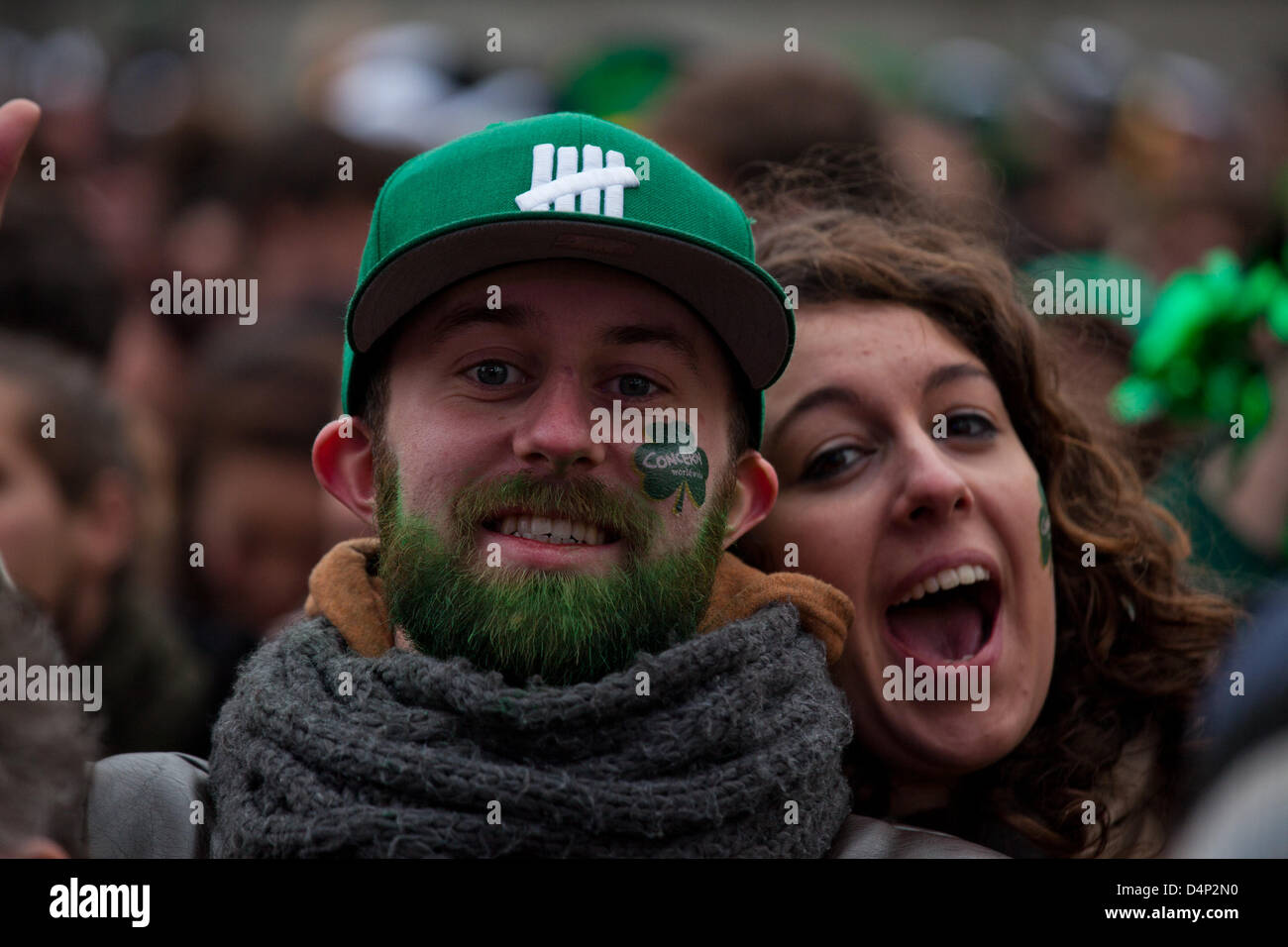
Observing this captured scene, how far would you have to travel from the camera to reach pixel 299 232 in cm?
530

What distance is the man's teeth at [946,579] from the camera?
2.85 metres

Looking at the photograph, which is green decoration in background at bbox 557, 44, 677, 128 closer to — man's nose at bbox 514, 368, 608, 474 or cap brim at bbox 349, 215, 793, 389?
cap brim at bbox 349, 215, 793, 389

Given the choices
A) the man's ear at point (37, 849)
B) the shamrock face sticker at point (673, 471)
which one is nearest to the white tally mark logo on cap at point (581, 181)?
the shamrock face sticker at point (673, 471)

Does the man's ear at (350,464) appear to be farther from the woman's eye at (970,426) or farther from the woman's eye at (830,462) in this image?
the woman's eye at (970,426)

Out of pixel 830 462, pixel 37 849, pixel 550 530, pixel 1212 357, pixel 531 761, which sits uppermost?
pixel 1212 357

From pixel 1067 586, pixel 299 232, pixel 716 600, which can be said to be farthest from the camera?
pixel 299 232

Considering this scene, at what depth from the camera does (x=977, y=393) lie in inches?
119

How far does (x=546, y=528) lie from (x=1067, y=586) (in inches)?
56.1

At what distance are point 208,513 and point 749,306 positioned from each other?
8.16 feet

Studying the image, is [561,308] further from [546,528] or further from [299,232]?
[299,232]

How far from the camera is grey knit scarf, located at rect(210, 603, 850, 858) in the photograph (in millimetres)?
2246

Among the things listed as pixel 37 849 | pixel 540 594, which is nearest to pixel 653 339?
pixel 540 594
